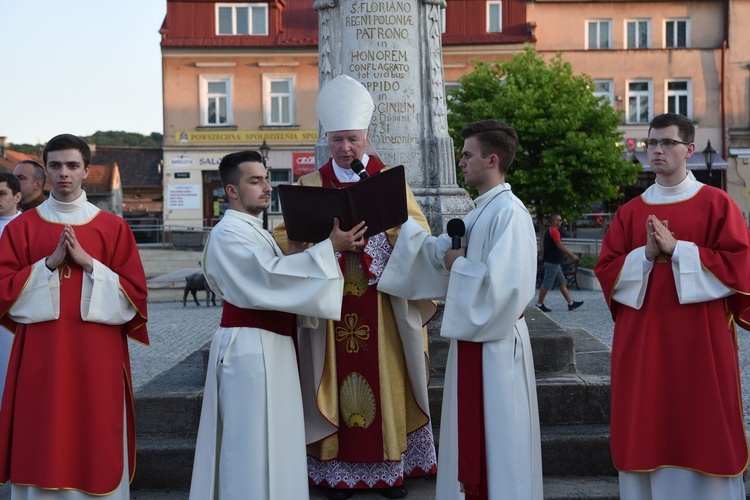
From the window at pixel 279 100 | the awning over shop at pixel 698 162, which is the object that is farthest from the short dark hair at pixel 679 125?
the window at pixel 279 100

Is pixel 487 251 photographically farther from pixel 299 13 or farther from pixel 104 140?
pixel 104 140

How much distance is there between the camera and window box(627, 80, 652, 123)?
110 feet

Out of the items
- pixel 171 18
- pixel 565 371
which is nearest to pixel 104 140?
pixel 171 18

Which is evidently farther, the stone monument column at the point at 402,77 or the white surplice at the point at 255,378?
the stone monument column at the point at 402,77

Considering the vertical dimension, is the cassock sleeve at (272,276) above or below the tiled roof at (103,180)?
below

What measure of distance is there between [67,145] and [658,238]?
2.87 metres

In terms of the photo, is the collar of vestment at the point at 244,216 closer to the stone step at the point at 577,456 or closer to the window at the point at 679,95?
the stone step at the point at 577,456

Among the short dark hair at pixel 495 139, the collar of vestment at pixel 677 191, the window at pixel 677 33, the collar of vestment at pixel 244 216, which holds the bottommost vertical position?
the collar of vestment at pixel 244 216

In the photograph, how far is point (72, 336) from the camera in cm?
452

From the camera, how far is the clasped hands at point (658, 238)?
171 inches

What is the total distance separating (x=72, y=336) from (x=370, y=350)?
61.1 inches

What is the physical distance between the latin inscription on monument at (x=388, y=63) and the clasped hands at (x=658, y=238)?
319cm

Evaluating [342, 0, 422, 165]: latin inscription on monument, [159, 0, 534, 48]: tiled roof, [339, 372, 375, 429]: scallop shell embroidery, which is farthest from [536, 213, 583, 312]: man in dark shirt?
[159, 0, 534, 48]: tiled roof

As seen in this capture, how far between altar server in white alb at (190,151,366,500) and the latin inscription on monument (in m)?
2.99
